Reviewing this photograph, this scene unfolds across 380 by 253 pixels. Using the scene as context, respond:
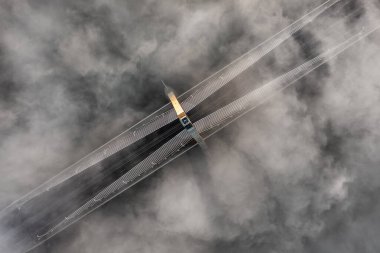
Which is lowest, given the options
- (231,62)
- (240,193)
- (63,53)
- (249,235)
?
(249,235)

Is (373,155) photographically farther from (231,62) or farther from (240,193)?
(231,62)

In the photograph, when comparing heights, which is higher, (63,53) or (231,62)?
(63,53)

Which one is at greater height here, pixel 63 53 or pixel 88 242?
pixel 63 53

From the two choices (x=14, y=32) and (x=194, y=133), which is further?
(x=14, y=32)

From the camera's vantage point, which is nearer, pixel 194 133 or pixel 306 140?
pixel 194 133

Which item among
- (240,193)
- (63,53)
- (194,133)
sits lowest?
(240,193)

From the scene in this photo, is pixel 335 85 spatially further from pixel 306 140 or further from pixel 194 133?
pixel 194 133

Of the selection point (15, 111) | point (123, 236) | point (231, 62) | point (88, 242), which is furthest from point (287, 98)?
point (15, 111)

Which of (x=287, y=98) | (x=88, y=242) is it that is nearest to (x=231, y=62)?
(x=287, y=98)
